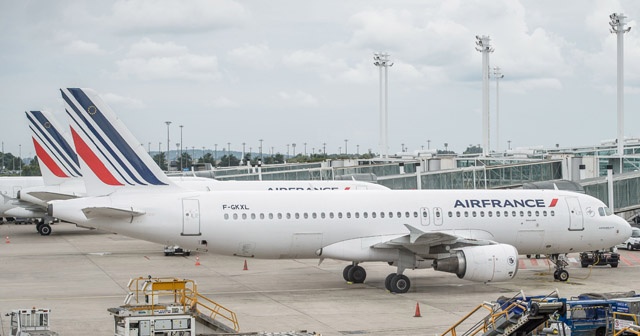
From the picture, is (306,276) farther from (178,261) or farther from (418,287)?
(178,261)

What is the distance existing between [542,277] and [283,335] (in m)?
20.0

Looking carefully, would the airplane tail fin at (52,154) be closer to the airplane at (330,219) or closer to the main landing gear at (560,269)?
the airplane at (330,219)

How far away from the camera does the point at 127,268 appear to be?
3912cm

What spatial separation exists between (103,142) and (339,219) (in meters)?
8.71

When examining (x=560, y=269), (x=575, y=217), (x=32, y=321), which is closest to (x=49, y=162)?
(x=560, y=269)

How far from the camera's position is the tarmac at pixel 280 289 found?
960 inches

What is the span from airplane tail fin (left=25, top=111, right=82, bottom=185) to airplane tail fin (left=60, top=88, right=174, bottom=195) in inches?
1023

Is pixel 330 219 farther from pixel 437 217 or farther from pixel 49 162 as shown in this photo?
pixel 49 162

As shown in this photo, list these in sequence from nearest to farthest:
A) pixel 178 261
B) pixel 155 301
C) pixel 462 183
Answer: pixel 155 301 → pixel 178 261 → pixel 462 183

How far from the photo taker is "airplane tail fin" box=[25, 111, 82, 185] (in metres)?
54.5

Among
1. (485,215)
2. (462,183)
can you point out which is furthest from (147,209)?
(462,183)

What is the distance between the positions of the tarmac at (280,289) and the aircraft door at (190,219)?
92.8 inches

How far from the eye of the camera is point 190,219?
29672mm

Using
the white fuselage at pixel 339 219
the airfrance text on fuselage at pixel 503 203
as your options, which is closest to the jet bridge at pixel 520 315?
the white fuselage at pixel 339 219
